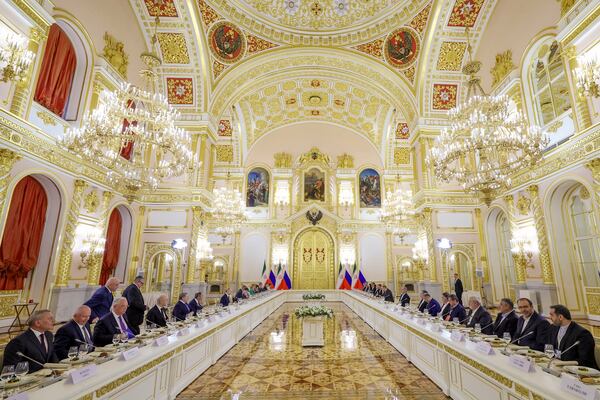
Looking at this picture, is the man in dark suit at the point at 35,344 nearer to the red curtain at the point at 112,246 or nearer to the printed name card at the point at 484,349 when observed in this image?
the printed name card at the point at 484,349

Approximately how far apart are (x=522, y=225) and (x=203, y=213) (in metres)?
11.6

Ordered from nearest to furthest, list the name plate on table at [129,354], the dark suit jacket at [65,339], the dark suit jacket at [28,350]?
the dark suit jacket at [28,350]
the name plate on table at [129,354]
the dark suit jacket at [65,339]

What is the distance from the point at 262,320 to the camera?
407 inches

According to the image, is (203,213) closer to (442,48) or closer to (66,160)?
(66,160)

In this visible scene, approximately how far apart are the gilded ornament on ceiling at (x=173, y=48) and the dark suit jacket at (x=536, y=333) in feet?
44.2

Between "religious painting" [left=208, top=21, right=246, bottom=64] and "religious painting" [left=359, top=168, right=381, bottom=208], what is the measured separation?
38.4ft

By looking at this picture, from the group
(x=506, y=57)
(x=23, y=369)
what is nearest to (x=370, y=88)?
(x=506, y=57)

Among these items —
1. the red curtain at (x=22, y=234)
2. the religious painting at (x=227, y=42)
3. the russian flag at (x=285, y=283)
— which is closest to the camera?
the red curtain at (x=22, y=234)

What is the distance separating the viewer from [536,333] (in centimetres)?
403

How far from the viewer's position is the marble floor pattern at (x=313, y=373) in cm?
423

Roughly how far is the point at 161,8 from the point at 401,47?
9.59 metres

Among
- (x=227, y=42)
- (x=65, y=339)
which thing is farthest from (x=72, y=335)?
(x=227, y=42)

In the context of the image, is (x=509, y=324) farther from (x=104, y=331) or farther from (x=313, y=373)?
(x=104, y=331)

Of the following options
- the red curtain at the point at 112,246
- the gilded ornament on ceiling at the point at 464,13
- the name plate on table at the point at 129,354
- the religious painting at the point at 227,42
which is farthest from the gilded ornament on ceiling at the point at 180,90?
the name plate on table at the point at 129,354
